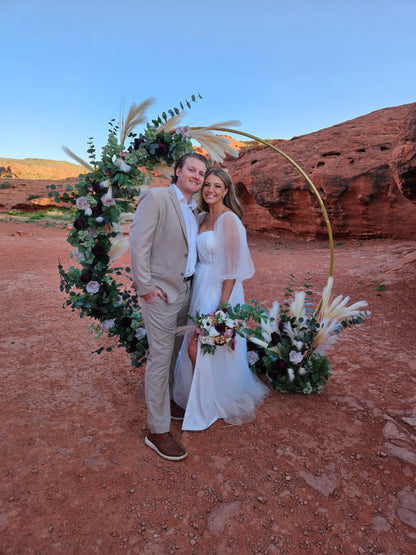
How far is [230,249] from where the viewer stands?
3027 millimetres

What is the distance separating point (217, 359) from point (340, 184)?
12.9 metres

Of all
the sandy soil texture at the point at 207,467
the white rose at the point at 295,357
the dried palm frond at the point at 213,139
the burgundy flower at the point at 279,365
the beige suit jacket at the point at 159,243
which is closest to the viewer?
the sandy soil texture at the point at 207,467

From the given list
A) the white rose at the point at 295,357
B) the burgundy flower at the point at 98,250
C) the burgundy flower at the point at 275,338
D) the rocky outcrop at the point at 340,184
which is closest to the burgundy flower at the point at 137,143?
the burgundy flower at the point at 98,250

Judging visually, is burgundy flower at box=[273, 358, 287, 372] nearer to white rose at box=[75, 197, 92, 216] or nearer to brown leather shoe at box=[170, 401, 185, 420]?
brown leather shoe at box=[170, 401, 185, 420]

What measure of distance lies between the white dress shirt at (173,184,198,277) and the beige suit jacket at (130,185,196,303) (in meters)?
0.08

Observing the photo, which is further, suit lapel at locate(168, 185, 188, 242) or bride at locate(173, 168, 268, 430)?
bride at locate(173, 168, 268, 430)

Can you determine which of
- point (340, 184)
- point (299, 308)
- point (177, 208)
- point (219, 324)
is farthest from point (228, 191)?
point (340, 184)

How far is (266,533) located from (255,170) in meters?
17.2

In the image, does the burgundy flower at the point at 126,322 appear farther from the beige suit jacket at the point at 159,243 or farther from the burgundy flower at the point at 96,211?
the burgundy flower at the point at 96,211

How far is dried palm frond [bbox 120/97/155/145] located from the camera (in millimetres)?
3174

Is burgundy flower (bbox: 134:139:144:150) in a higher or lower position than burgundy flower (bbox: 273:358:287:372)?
higher

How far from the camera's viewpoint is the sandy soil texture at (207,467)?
2.10m

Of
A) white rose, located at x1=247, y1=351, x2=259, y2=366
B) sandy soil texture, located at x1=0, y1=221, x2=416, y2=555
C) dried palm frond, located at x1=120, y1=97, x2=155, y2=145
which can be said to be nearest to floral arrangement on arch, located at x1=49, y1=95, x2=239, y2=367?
dried palm frond, located at x1=120, y1=97, x2=155, y2=145

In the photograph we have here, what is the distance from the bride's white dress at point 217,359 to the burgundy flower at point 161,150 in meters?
0.84
